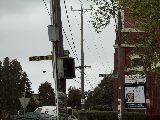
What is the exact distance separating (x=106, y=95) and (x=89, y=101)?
48.8ft

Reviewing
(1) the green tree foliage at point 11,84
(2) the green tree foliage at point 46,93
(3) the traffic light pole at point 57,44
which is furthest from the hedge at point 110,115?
(2) the green tree foliage at point 46,93

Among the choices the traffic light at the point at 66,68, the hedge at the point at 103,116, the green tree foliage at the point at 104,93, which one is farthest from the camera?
the green tree foliage at the point at 104,93

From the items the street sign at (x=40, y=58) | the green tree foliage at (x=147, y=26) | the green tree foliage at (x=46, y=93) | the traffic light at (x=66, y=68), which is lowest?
the traffic light at (x=66, y=68)

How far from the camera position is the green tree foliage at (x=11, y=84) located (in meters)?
122

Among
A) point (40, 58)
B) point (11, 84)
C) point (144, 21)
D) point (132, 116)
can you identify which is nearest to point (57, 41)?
point (40, 58)

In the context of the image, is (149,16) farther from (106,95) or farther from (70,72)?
(106,95)

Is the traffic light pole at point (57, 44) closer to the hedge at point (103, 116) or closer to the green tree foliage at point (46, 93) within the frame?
the hedge at point (103, 116)

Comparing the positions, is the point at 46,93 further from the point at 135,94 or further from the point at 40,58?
the point at 40,58

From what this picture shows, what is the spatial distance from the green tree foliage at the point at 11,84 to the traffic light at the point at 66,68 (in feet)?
333

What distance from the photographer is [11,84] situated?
129250mm

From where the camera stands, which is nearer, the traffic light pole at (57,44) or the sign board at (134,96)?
the traffic light pole at (57,44)

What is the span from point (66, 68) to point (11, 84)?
115m

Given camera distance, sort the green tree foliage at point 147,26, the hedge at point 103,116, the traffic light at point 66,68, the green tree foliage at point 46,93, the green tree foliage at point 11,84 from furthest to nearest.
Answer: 1. the green tree foliage at point 46,93
2. the green tree foliage at point 11,84
3. the hedge at point 103,116
4. the green tree foliage at point 147,26
5. the traffic light at point 66,68

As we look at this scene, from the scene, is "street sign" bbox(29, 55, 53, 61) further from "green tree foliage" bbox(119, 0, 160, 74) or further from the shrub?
the shrub
